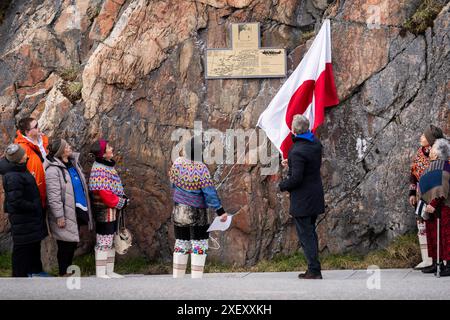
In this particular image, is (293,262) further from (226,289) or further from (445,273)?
(226,289)

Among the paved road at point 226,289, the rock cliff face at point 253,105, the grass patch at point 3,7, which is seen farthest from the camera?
the grass patch at point 3,7

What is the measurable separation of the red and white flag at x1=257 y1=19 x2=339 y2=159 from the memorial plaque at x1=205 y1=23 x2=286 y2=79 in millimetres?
406

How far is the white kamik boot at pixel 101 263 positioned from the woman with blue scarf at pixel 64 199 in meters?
0.33

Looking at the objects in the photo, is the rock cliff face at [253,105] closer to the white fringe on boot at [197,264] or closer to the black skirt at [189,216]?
the white fringe on boot at [197,264]

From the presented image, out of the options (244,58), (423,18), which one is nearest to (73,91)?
(244,58)

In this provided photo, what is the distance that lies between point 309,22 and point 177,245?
162 inches

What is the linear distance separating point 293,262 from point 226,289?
3.34m

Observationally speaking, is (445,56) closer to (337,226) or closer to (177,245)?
(337,226)

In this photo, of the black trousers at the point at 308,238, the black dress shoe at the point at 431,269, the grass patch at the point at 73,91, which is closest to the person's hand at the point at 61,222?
the grass patch at the point at 73,91

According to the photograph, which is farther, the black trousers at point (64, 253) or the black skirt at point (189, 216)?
the black trousers at point (64, 253)

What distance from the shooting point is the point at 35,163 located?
35.4 feet

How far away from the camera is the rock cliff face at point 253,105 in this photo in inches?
448

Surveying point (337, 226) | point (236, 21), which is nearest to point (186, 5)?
point (236, 21)

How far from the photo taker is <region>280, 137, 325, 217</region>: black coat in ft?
30.4
